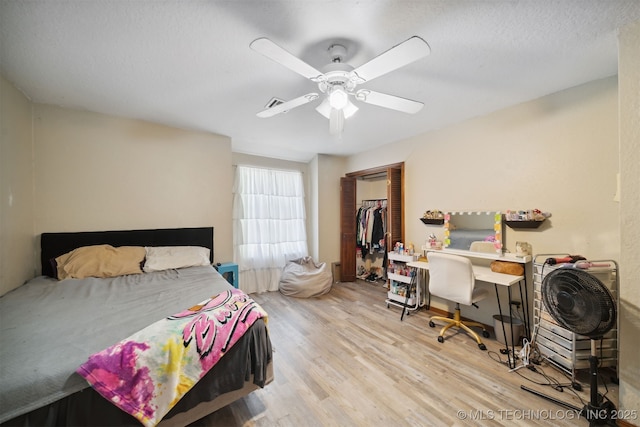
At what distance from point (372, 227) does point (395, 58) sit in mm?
3257

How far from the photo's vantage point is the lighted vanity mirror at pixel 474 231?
8.02ft

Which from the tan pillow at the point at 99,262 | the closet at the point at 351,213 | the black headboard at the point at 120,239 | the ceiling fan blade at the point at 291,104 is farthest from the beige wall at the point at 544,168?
the tan pillow at the point at 99,262

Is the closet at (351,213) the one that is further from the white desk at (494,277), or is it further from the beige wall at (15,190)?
the beige wall at (15,190)

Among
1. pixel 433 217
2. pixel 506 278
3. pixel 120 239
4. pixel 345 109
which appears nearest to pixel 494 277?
pixel 506 278

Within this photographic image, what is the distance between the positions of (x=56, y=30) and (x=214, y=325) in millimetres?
1964

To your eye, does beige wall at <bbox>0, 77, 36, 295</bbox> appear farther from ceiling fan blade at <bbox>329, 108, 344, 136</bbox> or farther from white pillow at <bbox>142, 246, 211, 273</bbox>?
ceiling fan blade at <bbox>329, 108, 344, 136</bbox>

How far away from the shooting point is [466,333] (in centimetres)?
247

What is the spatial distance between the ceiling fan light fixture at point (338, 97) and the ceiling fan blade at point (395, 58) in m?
0.12

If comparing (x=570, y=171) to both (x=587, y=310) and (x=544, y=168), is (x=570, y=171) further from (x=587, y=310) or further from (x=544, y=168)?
(x=587, y=310)

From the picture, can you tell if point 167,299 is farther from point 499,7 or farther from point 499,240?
point 499,240

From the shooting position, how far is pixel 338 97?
146 cm

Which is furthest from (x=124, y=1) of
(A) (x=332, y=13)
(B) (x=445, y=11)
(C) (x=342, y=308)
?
(C) (x=342, y=308)

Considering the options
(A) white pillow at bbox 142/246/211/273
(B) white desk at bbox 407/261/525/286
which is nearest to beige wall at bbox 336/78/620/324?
(B) white desk at bbox 407/261/525/286

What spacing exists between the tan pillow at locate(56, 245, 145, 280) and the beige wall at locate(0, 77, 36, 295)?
0.86 feet
